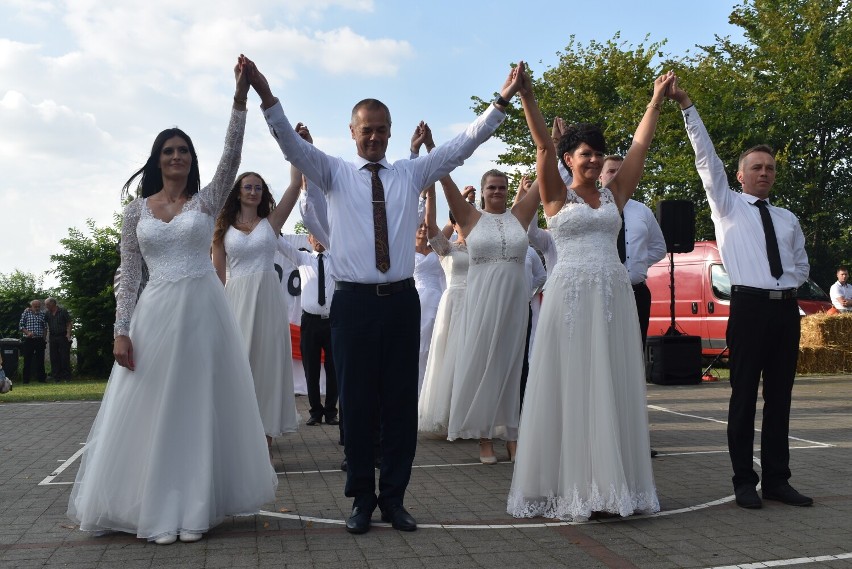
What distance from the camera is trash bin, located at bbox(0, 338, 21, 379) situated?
25641 millimetres

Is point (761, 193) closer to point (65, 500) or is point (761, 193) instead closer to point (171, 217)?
point (171, 217)

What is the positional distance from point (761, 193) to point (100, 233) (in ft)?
68.0

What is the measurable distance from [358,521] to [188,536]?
3.27ft

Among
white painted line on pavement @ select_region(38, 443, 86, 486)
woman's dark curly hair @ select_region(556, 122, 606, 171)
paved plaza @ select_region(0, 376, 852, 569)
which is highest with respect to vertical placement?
woman's dark curly hair @ select_region(556, 122, 606, 171)

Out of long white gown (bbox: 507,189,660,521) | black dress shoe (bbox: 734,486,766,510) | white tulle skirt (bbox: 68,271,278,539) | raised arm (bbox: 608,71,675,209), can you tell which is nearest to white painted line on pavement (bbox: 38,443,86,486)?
white tulle skirt (bbox: 68,271,278,539)

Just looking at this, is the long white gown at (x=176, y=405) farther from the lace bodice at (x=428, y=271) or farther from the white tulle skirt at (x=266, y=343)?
the lace bodice at (x=428, y=271)

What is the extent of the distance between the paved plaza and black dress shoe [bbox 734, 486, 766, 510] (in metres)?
0.09

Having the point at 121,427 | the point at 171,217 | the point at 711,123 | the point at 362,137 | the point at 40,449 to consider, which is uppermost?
the point at 711,123

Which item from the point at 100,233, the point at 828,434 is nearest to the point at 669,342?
the point at 828,434

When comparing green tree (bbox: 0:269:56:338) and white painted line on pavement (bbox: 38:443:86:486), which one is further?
green tree (bbox: 0:269:56:338)

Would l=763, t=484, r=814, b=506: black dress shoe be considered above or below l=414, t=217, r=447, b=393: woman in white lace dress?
below

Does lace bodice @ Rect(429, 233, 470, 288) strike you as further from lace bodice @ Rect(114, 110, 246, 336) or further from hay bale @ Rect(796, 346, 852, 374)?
hay bale @ Rect(796, 346, 852, 374)

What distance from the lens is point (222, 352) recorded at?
5.98 meters

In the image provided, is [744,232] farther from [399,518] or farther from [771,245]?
[399,518]
